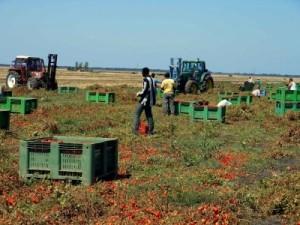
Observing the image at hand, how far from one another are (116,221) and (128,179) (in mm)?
2859

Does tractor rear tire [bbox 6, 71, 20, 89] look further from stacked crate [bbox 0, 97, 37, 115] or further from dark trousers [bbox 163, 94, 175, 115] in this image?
dark trousers [bbox 163, 94, 175, 115]

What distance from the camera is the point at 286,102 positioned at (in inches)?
873

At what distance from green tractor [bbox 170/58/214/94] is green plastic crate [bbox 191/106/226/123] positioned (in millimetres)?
13330

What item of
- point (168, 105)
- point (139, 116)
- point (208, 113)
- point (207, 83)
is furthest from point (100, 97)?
point (139, 116)

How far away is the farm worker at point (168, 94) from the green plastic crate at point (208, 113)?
6.21 feet

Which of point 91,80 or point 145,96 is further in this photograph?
point 91,80

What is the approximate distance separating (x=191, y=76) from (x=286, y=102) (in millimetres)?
12194

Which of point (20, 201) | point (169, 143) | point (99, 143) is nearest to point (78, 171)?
point (99, 143)

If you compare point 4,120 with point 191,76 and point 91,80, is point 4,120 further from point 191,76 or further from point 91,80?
point 91,80

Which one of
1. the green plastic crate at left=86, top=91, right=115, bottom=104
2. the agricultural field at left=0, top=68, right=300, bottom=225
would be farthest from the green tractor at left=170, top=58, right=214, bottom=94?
the agricultural field at left=0, top=68, right=300, bottom=225

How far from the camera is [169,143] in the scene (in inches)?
543

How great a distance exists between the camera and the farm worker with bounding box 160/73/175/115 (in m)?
20.9

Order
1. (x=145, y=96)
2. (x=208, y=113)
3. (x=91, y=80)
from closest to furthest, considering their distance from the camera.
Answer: (x=145, y=96)
(x=208, y=113)
(x=91, y=80)

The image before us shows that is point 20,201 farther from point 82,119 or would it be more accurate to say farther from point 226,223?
point 82,119
